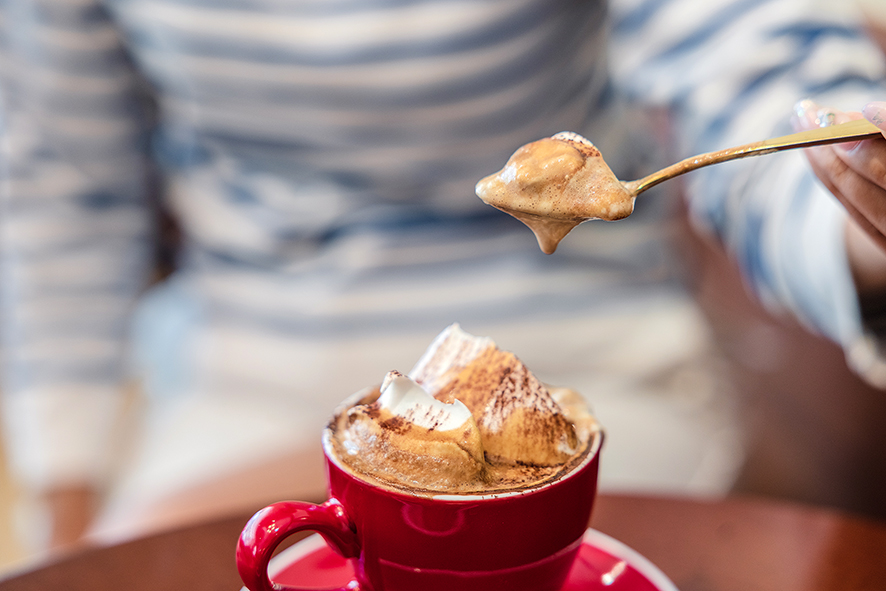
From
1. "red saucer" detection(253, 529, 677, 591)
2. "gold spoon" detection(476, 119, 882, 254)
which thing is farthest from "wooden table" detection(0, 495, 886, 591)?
"gold spoon" detection(476, 119, 882, 254)

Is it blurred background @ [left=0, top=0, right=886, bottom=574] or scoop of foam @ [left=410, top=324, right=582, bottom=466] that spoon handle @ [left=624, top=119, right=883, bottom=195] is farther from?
blurred background @ [left=0, top=0, right=886, bottom=574]

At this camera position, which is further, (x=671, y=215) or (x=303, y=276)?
(x=671, y=215)

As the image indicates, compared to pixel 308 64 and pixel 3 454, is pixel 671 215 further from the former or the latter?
pixel 3 454

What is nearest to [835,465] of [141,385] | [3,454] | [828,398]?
[828,398]

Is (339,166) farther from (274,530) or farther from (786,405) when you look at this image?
(786,405)

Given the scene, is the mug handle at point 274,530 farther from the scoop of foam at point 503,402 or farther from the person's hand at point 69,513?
the person's hand at point 69,513

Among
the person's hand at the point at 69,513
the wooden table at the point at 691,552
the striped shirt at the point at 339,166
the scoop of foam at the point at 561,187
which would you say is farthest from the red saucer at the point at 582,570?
the person's hand at the point at 69,513
